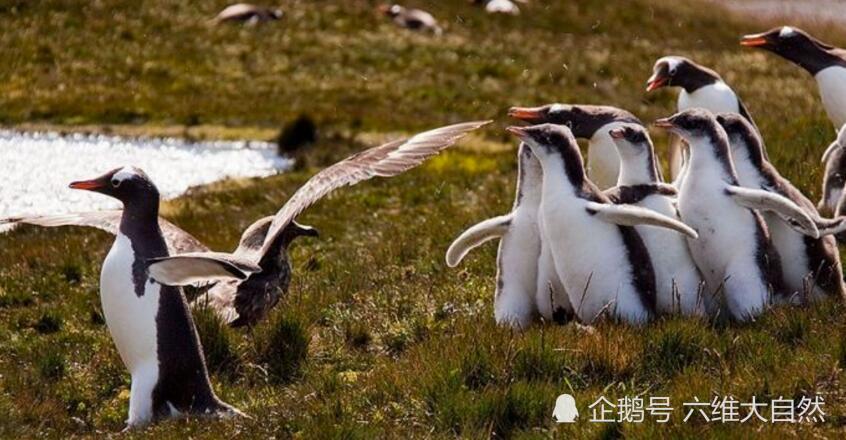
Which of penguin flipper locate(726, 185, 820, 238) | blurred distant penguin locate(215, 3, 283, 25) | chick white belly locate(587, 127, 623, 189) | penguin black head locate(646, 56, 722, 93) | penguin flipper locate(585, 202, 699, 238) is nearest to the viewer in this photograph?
penguin flipper locate(585, 202, 699, 238)

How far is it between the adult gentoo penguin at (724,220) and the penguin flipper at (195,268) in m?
3.16

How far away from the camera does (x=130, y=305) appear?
9.36 m

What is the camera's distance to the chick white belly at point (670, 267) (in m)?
9.96

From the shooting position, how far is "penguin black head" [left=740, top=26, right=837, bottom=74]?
1479 centimetres

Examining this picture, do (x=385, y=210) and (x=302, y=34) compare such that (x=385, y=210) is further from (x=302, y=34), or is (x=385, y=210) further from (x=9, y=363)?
(x=302, y=34)

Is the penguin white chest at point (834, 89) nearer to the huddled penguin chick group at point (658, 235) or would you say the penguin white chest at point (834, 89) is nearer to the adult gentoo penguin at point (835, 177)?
the adult gentoo penguin at point (835, 177)

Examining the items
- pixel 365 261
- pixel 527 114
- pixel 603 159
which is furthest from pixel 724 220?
pixel 365 261

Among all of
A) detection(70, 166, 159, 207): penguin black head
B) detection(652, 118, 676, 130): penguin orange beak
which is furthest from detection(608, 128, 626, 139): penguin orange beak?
detection(70, 166, 159, 207): penguin black head

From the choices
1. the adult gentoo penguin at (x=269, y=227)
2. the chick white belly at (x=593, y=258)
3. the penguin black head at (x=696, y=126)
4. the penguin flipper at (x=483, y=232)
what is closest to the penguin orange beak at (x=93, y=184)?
the adult gentoo penguin at (x=269, y=227)

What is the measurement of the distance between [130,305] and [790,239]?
461 centimetres

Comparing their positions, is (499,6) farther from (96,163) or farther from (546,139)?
(546,139)

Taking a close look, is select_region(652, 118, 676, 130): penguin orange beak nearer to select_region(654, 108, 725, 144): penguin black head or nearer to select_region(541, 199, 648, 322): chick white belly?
select_region(654, 108, 725, 144): penguin black head

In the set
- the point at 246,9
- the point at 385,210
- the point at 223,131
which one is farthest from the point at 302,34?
the point at 385,210

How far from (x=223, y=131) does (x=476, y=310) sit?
16.2 metres
